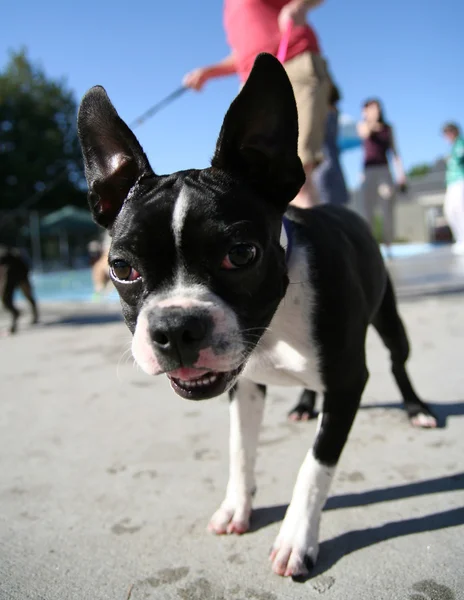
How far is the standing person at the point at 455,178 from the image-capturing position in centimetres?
839

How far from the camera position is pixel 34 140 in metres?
35.6

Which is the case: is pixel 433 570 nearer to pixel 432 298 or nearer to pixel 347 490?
pixel 347 490

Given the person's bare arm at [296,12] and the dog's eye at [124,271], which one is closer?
the dog's eye at [124,271]

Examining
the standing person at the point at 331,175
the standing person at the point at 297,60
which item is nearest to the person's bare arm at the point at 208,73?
the standing person at the point at 297,60

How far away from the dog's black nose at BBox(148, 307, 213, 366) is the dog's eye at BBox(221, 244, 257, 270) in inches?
7.4

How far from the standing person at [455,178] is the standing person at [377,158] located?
2.72ft

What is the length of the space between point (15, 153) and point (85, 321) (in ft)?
105

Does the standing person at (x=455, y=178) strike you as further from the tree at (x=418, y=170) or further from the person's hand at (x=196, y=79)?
the tree at (x=418, y=170)

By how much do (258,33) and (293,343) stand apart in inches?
97.3

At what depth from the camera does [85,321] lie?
695 cm

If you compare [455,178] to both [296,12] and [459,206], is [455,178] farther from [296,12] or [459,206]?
[296,12]

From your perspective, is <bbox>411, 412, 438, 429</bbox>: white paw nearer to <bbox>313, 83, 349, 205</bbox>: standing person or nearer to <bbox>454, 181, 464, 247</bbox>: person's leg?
<bbox>313, 83, 349, 205</bbox>: standing person

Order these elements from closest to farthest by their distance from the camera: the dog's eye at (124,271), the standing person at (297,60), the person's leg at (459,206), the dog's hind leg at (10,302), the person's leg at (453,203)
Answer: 1. the dog's eye at (124,271)
2. the standing person at (297,60)
3. the dog's hind leg at (10,302)
4. the person's leg at (459,206)
5. the person's leg at (453,203)

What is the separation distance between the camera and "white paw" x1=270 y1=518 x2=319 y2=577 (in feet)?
5.32
